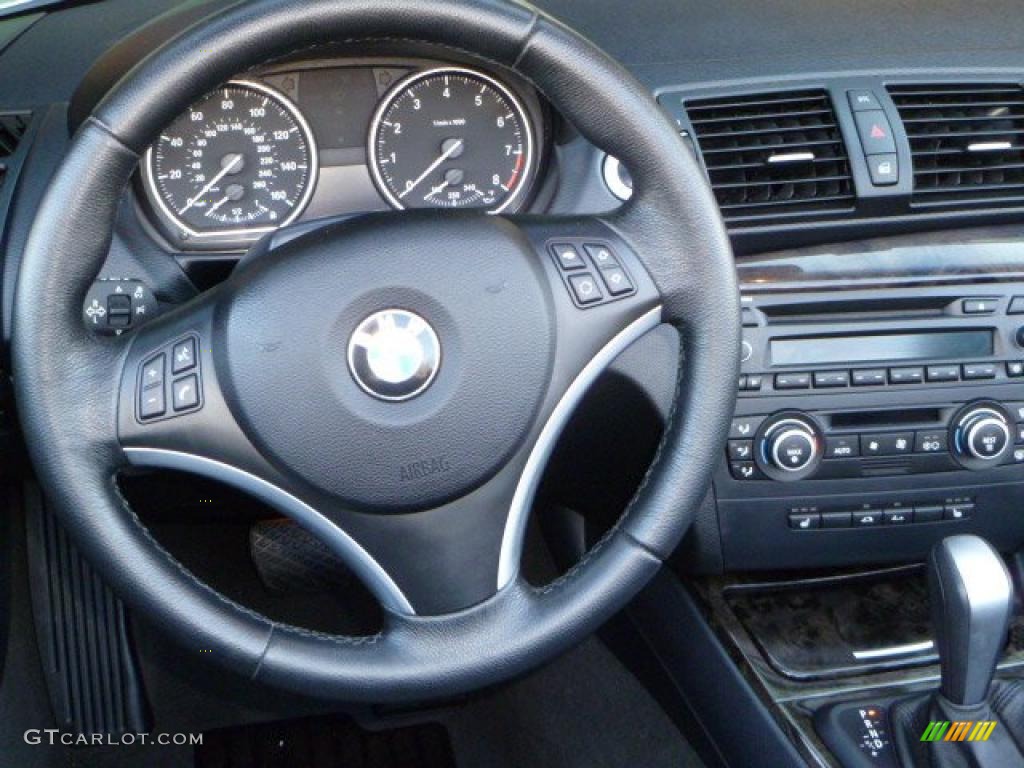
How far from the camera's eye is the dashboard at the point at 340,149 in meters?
1.57

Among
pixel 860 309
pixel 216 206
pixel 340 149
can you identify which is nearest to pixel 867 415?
pixel 860 309

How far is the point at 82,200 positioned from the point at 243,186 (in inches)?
13.9

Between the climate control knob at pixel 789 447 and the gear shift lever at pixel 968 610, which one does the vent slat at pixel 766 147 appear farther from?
the gear shift lever at pixel 968 610

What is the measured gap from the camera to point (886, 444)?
172 cm

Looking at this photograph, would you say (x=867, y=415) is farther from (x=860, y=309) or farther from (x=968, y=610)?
(x=968, y=610)

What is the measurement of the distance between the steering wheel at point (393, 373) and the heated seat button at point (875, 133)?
17.7 inches

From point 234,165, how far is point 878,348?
2.59ft

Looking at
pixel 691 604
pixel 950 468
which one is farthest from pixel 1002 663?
pixel 691 604

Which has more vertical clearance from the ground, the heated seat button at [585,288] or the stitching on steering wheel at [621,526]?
the heated seat button at [585,288]

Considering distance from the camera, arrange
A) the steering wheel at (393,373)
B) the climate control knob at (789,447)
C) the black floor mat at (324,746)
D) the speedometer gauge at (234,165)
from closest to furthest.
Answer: the steering wheel at (393,373)
the speedometer gauge at (234,165)
the climate control knob at (789,447)
the black floor mat at (324,746)

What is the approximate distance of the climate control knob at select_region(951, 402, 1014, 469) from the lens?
1.72 metres

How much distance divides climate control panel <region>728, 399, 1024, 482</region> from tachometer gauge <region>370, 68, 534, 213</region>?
0.40 meters

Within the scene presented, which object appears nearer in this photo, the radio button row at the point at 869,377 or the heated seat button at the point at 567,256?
the heated seat button at the point at 567,256


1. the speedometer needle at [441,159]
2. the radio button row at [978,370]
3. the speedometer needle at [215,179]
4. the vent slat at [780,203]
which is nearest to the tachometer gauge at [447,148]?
the speedometer needle at [441,159]
